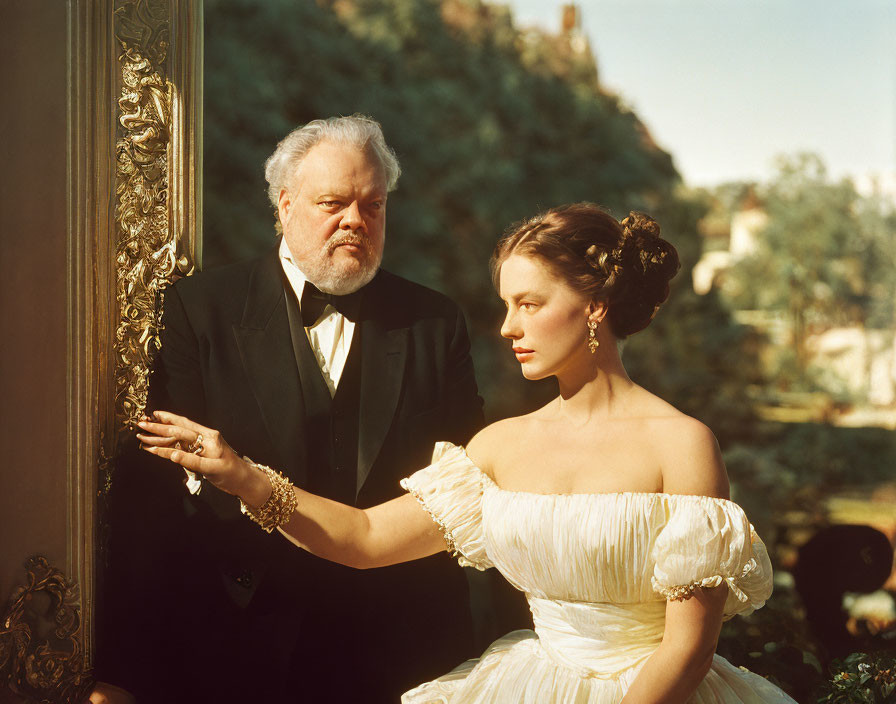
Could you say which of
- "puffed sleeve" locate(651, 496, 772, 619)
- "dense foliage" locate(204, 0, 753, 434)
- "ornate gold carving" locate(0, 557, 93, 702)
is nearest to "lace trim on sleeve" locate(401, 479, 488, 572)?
"puffed sleeve" locate(651, 496, 772, 619)

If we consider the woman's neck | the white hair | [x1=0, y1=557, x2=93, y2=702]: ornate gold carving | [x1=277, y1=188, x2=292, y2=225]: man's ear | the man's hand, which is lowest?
the man's hand

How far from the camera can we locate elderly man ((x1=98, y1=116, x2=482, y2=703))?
11.3ft

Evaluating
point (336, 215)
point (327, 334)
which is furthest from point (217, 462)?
point (336, 215)

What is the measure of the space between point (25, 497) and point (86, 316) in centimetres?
70

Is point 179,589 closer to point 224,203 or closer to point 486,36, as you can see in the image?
point 224,203

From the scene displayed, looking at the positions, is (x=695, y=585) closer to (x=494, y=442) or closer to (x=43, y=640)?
(x=494, y=442)

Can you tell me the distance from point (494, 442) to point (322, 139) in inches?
51.5

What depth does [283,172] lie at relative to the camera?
3545 mm

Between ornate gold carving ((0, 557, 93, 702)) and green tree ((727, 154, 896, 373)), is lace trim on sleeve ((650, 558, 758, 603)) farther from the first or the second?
green tree ((727, 154, 896, 373))

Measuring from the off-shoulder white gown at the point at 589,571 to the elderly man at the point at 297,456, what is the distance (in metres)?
0.45

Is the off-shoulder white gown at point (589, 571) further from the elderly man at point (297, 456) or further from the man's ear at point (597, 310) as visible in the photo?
the man's ear at point (597, 310)

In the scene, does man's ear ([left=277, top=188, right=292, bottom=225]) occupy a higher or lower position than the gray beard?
higher

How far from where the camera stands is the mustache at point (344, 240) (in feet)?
11.3

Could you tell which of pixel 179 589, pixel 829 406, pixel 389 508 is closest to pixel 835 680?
pixel 389 508
